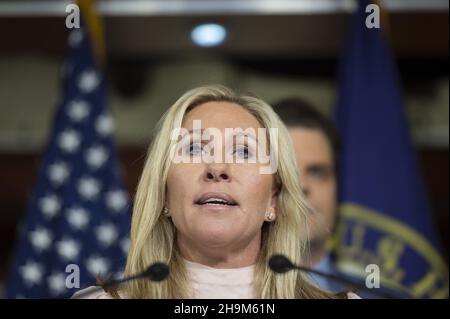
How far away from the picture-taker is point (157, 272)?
121 cm

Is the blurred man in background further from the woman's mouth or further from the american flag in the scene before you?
the woman's mouth

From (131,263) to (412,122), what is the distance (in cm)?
→ 348

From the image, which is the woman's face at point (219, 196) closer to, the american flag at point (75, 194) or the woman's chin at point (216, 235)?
the woman's chin at point (216, 235)

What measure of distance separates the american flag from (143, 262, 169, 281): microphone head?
1352 millimetres

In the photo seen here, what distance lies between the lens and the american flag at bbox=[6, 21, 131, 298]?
2588 mm

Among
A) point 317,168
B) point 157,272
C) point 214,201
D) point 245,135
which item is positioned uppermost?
point 317,168

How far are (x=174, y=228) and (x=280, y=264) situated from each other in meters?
0.17

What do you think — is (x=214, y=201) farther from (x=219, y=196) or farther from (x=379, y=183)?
(x=379, y=183)

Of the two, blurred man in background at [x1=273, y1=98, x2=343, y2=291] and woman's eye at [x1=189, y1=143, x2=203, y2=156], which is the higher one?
blurred man in background at [x1=273, y1=98, x2=343, y2=291]

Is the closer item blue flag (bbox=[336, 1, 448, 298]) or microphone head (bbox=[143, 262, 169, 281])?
microphone head (bbox=[143, 262, 169, 281])

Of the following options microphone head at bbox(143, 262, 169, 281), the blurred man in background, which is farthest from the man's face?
microphone head at bbox(143, 262, 169, 281)

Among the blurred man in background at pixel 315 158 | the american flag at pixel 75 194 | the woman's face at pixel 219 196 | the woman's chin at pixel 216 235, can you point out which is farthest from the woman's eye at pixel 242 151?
the american flag at pixel 75 194

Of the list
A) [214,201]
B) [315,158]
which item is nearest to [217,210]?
[214,201]

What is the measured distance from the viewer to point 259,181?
4.27 ft
